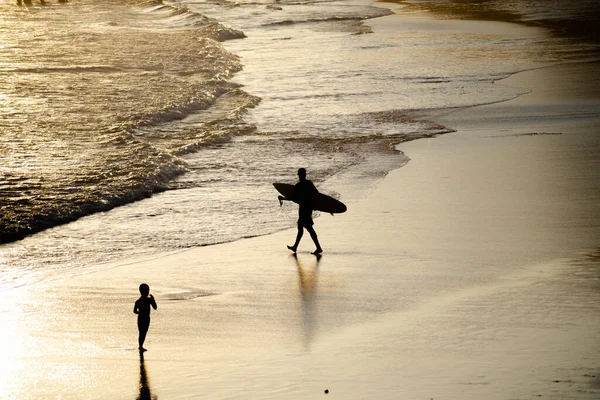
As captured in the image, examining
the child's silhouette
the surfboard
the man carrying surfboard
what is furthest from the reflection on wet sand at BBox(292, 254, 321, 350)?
the child's silhouette

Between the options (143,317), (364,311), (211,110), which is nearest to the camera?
(143,317)

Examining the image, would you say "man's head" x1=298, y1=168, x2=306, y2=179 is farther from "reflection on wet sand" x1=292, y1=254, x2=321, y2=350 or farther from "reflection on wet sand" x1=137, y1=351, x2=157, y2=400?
"reflection on wet sand" x1=137, y1=351, x2=157, y2=400

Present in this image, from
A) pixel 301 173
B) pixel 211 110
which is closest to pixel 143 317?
pixel 301 173

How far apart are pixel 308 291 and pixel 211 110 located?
1733cm

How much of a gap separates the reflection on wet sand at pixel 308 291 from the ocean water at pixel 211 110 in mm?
1939

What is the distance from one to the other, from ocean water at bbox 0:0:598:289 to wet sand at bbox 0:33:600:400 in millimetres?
1376

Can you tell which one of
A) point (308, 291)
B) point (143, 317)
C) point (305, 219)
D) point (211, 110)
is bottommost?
point (211, 110)

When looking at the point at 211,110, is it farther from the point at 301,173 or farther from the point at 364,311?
the point at 364,311

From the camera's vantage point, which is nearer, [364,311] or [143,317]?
[143,317]

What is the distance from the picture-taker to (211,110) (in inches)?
1101

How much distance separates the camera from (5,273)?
12594mm

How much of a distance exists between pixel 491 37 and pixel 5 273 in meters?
33.9

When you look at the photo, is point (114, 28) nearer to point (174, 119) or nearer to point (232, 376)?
point (174, 119)

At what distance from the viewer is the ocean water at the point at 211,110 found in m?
15.4
